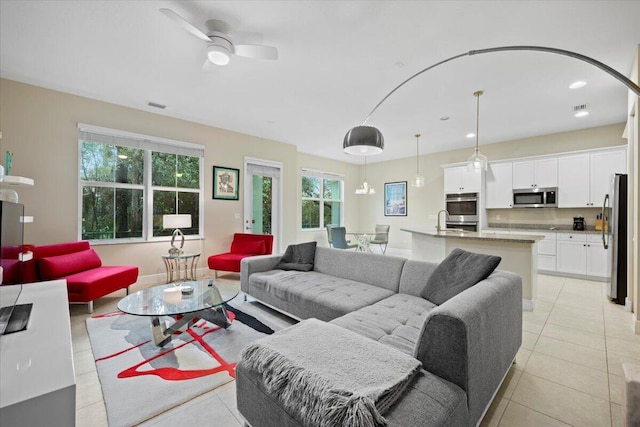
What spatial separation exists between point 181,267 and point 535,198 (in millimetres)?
6701

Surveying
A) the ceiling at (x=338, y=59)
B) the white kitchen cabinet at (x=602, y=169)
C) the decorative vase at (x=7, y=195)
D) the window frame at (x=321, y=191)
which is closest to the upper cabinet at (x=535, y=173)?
the white kitchen cabinet at (x=602, y=169)

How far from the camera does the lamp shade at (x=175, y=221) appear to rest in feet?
13.5

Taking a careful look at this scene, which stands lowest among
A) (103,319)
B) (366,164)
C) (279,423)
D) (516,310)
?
(103,319)

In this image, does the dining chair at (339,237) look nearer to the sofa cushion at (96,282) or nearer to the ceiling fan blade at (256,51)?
the sofa cushion at (96,282)

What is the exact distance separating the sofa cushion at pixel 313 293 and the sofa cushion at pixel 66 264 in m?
2.10

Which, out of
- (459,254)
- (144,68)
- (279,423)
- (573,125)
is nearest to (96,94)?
(144,68)

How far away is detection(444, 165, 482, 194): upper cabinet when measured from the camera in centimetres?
597

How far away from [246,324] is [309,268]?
102cm

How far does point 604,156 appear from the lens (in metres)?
4.65

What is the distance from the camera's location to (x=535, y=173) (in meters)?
5.34

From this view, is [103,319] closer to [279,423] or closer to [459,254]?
[279,423]

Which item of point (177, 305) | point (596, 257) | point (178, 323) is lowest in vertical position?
point (178, 323)

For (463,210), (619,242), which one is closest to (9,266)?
(619,242)

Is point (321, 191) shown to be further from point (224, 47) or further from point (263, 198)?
point (224, 47)
